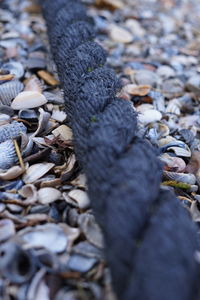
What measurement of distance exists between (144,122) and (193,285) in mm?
643

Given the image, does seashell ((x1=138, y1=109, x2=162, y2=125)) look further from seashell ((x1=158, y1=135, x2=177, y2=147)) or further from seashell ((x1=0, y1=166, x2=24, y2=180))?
seashell ((x1=0, y1=166, x2=24, y2=180))

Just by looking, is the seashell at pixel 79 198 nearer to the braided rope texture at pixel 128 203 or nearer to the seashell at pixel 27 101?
the braided rope texture at pixel 128 203

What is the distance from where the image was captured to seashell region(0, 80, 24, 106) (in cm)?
115

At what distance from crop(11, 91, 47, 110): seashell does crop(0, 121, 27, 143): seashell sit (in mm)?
75

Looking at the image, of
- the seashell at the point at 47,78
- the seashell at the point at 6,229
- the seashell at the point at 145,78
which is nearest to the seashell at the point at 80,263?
the seashell at the point at 6,229

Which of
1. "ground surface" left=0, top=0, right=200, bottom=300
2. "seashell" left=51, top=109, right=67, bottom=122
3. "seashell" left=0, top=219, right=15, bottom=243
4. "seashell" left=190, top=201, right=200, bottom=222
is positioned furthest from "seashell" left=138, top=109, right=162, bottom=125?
"seashell" left=0, top=219, right=15, bottom=243

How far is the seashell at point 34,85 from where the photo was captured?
121 centimetres

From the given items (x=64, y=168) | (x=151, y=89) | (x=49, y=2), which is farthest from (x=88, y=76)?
(x=49, y=2)

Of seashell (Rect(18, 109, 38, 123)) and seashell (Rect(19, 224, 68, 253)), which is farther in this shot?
seashell (Rect(18, 109, 38, 123))

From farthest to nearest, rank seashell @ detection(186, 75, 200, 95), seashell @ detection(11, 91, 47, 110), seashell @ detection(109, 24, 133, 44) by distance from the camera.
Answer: seashell @ detection(109, 24, 133, 44) < seashell @ detection(186, 75, 200, 95) < seashell @ detection(11, 91, 47, 110)

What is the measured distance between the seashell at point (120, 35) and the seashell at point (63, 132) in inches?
30.4

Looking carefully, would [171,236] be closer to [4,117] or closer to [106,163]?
[106,163]

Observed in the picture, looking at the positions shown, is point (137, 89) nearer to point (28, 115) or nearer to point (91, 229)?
point (28, 115)

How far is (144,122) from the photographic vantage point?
3.92ft
